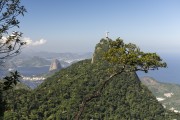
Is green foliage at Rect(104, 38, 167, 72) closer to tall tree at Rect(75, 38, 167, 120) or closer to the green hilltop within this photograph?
tall tree at Rect(75, 38, 167, 120)

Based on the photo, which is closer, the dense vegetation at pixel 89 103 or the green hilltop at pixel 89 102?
the green hilltop at pixel 89 102

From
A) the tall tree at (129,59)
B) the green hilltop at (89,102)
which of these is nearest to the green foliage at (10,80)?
the tall tree at (129,59)

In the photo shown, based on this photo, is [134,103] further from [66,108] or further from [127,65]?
[127,65]

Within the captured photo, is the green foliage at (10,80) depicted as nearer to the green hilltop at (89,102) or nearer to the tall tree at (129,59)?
the tall tree at (129,59)

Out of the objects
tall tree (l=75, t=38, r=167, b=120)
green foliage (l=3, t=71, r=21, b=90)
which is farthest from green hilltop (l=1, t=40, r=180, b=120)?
green foliage (l=3, t=71, r=21, b=90)

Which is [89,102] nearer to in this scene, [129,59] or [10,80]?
[129,59]

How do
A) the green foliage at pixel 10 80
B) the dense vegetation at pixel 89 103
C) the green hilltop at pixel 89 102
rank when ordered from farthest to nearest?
the dense vegetation at pixel 89 103 < the green hilltop at pixel 89 102 < the green foliage at pixel 10 80

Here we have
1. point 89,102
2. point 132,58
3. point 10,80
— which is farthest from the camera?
point 89,102

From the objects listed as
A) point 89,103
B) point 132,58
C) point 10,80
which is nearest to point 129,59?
point 132,58

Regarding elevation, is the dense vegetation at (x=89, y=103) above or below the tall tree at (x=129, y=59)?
below

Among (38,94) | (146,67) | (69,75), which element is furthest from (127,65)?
(69,75)
